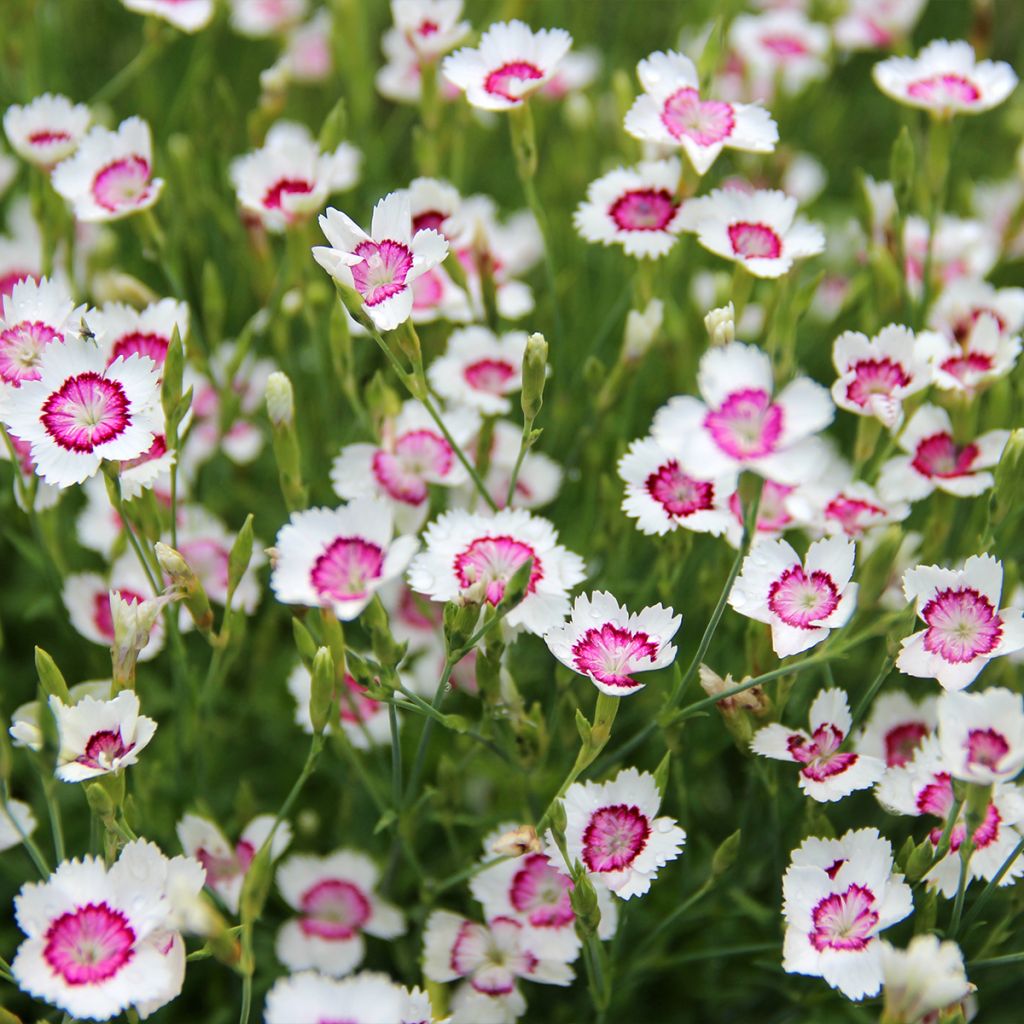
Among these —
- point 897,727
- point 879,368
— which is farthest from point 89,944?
point 879,368

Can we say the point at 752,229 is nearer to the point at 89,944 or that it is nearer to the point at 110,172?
the point at 110,172

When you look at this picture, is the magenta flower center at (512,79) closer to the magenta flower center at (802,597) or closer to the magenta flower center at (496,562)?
the magenta flower center at (496,562)

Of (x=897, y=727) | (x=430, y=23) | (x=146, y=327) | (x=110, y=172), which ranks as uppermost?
(x=430, y=23)

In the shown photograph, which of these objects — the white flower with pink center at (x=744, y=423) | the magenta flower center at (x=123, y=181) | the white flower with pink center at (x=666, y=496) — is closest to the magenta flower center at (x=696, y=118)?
Answer: the white flower with pink center at (x=666, y=496)

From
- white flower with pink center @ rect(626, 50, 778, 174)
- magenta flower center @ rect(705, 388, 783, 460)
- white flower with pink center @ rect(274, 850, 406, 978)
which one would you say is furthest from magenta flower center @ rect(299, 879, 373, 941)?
white flower with pink center @ rect(626, 50, 778, 174)

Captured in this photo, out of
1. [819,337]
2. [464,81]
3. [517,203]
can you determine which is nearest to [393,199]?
[464,81]

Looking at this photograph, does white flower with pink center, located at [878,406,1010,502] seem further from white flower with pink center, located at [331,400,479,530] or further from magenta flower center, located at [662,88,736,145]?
white flower with pink center, located at [331,400,479,530]
